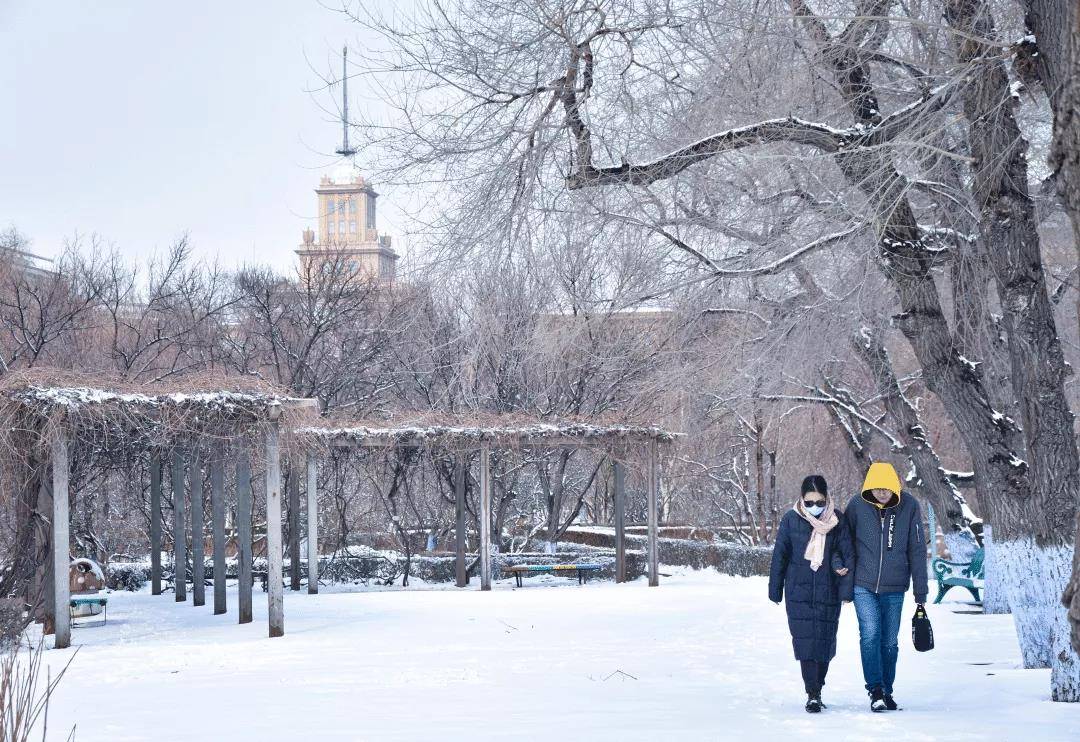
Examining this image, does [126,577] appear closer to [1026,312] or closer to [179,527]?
[179,527]

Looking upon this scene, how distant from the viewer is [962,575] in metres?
16.3

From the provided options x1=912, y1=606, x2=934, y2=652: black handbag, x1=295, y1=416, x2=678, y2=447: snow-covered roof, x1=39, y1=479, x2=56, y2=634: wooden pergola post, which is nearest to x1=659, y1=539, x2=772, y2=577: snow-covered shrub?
x1=295, y1=416, x2=678, y2=447: snow-covered roof

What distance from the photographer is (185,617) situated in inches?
683

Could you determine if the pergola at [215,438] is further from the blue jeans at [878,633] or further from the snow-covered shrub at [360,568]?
the blue jeans at [878,633]

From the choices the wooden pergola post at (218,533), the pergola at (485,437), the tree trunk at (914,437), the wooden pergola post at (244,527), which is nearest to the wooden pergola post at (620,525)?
the pergola at (485,437)

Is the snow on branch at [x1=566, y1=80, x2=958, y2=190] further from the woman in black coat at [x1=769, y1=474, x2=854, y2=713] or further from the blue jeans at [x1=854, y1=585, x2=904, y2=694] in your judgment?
the blue jeans at [x1=854, y1=585, x2=904, y2=694]

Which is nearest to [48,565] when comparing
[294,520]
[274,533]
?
[274,533]

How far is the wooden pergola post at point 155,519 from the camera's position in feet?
66.2

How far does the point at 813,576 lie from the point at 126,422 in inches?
365

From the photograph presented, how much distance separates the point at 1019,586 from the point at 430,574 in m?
16.7

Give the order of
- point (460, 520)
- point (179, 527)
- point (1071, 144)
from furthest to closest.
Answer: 1. point (460, 520)
2. point (179, 527)
3. point (1071, 144)

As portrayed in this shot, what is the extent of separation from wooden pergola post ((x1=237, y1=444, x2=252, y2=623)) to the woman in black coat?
841cm

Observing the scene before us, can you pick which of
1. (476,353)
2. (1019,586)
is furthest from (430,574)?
(1019,586)

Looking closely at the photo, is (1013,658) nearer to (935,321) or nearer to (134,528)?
(935,321)
